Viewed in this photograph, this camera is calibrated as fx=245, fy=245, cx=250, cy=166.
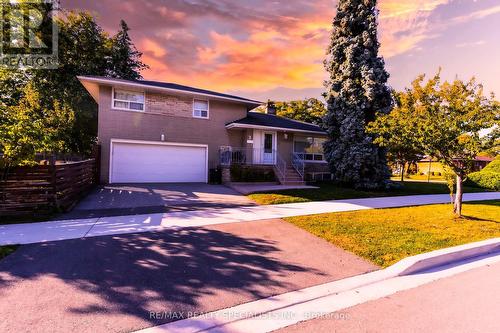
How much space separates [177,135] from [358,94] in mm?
11537

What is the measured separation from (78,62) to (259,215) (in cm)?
2034

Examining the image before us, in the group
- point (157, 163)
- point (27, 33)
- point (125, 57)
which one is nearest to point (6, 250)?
point (157, 163)

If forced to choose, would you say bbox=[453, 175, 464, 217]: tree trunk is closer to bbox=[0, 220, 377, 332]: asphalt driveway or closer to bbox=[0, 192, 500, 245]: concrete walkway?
bbox=[0, 192, 500, 245]: concrete walkway

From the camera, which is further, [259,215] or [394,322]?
[259,215]

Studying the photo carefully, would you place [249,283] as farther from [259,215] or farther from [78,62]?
[78,62]

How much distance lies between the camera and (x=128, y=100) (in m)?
14.5

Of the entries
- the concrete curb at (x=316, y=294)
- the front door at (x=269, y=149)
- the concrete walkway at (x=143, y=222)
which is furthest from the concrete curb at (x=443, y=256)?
the front door at (x=269, y=149)

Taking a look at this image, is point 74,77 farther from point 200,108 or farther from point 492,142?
point 492,142

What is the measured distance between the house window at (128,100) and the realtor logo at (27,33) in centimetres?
862

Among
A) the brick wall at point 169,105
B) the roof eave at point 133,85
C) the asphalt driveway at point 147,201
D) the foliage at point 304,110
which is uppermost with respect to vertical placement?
the foliage at point 304,110

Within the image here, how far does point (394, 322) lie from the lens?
2.94 meters

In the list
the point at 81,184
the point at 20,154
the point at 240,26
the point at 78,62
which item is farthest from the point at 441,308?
the point at 78,62

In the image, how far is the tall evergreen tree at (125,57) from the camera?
2211cm

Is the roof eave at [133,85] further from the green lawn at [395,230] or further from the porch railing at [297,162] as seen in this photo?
the green lawn at [395,230]
